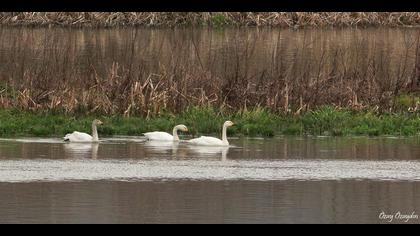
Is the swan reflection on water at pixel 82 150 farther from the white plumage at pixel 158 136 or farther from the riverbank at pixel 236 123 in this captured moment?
the riverbank at pixel 236 123

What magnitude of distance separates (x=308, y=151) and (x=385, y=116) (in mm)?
4011

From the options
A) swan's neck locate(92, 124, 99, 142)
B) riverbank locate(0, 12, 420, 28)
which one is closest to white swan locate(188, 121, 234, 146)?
swan's neck locate(92, 124, 99, 142)

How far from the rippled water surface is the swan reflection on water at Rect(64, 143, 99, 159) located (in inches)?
0.7

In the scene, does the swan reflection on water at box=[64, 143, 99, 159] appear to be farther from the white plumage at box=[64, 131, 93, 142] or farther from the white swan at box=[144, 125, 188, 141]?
the white swan at box=[144, 125, 188, 141]

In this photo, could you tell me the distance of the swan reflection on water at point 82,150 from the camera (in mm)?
21766

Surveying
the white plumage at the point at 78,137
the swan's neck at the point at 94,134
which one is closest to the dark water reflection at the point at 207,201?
the white plumage at the point at 78,137

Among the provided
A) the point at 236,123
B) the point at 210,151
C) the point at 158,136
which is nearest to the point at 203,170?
the point at 210,151

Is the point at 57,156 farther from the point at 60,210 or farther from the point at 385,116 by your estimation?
the point at 385,116

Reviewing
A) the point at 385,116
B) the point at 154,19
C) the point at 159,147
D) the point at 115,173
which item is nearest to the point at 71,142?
the point at 159,147

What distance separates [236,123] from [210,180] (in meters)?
6.34

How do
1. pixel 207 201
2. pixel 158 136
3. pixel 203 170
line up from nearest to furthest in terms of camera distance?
pixel 207 201, pixel 203 170, pixel 158 136

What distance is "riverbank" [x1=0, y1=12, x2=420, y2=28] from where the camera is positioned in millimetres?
54781

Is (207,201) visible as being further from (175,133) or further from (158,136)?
(175,133)

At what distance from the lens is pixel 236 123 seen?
2508 cm
